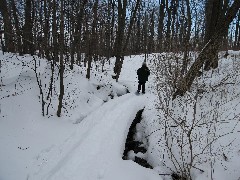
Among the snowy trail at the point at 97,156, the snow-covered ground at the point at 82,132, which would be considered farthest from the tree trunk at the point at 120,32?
the snowy trail at the point at 97,156

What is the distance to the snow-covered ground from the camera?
6062 millimetres

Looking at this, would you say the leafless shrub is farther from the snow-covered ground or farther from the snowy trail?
the snowy trail

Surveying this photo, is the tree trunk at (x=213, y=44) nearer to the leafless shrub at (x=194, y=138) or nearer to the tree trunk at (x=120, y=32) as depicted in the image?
the leafless shrub at (x=194, y=138)

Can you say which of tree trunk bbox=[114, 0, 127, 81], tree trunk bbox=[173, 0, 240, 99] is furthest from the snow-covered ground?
tree trunk bbox=[114, 0, 127, 81]

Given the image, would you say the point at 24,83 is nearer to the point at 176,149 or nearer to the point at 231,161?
the point at 176,149

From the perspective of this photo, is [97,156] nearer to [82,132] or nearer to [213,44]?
[82,132]

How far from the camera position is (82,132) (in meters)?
8.48

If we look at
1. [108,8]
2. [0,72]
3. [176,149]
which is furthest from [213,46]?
[108,8]

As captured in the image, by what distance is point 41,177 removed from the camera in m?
5.98

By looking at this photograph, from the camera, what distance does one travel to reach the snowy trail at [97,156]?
5.93 metres

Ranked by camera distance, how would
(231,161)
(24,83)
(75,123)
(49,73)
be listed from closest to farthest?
(231,161), (75,123), (24,83), (49,73)

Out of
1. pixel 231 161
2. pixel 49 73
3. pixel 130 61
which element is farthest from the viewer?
pixel 130 61

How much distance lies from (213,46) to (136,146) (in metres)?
3.97

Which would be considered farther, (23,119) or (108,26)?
(108,26)
